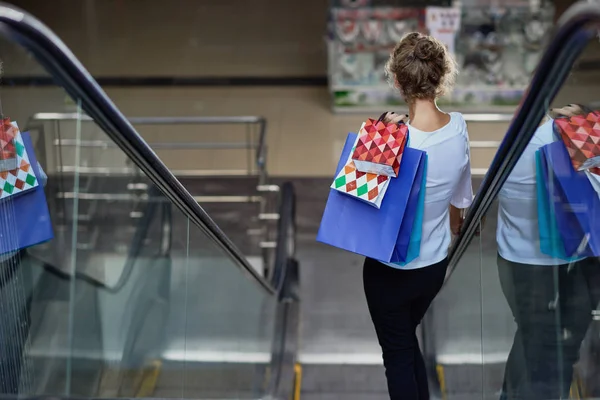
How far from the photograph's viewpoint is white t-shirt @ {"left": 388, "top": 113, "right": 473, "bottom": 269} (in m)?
2.45

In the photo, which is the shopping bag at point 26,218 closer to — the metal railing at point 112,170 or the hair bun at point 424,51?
the metal railing at point 112,170

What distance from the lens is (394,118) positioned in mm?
2504

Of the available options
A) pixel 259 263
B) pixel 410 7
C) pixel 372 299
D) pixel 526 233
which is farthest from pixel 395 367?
pixel 410 7

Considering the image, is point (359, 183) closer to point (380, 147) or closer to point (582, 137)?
point (380, 147)

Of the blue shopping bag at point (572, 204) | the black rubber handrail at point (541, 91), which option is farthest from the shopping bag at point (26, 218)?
the blue shopping bag at point (572, 204)

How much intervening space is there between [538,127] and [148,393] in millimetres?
1797

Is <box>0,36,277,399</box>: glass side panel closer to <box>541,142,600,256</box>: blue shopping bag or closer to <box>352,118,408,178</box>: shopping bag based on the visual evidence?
<box>352,118,408,178</box>: shopping bag

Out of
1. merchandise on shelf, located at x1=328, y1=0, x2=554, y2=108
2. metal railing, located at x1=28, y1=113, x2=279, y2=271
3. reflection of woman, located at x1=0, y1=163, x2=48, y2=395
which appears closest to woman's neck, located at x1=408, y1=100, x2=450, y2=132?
metal railing, located at x1=28, y1=113, x2=279, y2=271

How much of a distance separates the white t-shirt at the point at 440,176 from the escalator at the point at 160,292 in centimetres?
9

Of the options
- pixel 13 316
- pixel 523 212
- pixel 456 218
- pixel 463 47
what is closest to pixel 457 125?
pixel 523 212

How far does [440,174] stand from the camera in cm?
248

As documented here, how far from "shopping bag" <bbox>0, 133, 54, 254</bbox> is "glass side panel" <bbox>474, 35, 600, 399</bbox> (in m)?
1.27

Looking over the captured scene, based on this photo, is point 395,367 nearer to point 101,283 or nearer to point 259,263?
point 101,283

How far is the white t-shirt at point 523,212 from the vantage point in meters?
2.32
